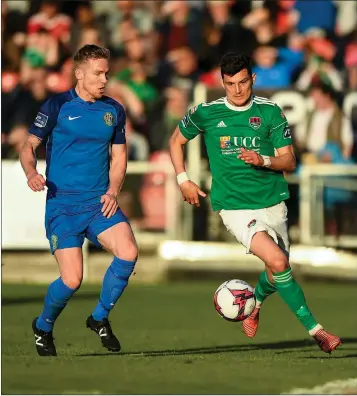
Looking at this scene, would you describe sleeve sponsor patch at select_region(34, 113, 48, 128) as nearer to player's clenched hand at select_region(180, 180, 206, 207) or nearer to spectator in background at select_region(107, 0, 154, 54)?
player's clenched hand at select_region(180, 180, 206, 207)

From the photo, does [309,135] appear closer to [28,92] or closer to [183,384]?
[28,92]

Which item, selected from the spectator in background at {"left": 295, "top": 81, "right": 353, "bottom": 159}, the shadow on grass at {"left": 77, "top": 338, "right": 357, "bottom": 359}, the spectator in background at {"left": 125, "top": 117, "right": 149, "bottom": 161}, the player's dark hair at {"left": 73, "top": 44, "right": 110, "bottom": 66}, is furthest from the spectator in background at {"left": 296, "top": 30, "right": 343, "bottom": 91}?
the player's dark hair at {"left": 73, "top": 44, "right": 110, "bottom": 66}

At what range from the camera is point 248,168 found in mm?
10227

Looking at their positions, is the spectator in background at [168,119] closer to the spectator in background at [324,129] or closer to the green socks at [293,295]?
the spectator in background at [324,129]

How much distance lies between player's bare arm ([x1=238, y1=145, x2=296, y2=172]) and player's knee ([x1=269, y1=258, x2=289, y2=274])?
2.21ft

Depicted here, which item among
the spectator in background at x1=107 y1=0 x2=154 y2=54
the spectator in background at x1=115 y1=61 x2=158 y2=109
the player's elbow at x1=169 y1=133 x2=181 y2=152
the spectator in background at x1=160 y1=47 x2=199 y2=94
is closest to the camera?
the player's elbow at x1=169 y1=133 x2=181 y2=152

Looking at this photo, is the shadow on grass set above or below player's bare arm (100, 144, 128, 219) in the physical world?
below

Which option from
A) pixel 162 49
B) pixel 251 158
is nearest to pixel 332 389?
pixel 251 158

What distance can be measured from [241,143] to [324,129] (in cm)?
790

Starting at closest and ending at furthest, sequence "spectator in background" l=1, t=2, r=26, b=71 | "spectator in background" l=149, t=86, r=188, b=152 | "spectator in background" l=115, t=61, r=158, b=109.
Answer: "spectator in background" l=149, t=86, r=188, b=152
"spectator in background" l=115, t=61, r=158, b=109
"spectator in background" l=1, t=2, r=26, b=71

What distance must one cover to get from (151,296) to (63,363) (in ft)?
21.0

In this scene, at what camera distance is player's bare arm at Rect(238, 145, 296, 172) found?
9664mm

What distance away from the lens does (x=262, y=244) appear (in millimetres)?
9938

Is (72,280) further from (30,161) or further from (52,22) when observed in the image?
(52,22)
